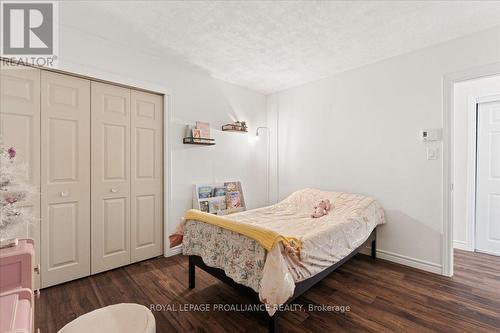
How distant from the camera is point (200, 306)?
1985mm

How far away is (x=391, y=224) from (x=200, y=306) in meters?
2.50

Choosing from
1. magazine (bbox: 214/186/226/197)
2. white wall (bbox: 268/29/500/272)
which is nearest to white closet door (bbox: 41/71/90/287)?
magazine (bbox: 214/186/226/197)

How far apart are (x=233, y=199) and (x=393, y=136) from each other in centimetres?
244

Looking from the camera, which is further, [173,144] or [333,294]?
[173,144]

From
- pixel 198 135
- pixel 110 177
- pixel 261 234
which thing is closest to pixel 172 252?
pixel 110 177

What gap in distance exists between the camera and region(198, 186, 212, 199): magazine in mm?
3329

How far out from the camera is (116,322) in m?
1.11

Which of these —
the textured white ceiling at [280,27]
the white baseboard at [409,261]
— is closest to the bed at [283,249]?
the white baseboard at [409,261]

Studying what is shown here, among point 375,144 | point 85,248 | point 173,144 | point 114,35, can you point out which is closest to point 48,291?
point 85,248

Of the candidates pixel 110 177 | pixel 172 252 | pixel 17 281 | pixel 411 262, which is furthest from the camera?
pixel 172 252

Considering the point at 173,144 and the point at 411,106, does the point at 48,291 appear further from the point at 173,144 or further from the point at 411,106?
the point at 411,106

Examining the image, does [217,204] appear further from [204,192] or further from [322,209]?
[322,209]

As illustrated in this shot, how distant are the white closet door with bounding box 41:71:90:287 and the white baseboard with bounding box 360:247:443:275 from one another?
356 centimetres

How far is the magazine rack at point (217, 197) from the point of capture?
3291mm
